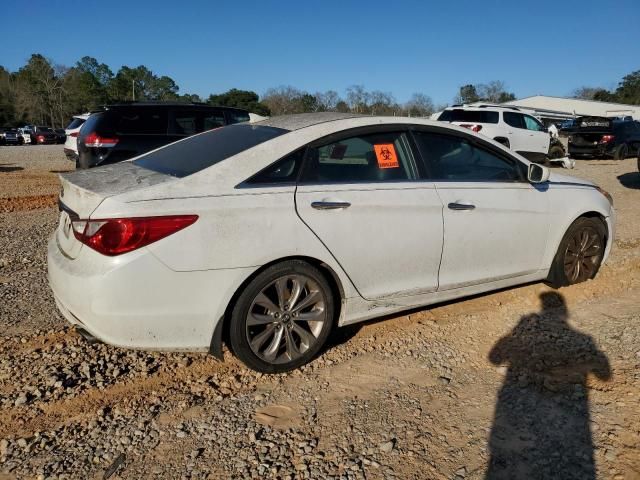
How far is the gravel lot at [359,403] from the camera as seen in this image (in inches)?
94.3

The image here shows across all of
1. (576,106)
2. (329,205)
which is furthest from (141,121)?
(576,106)

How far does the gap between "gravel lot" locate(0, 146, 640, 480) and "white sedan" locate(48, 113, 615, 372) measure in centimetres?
32

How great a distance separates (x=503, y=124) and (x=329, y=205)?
45.6 feet

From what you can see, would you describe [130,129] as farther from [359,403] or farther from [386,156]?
[359,403]

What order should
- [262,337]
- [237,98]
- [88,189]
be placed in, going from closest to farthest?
1. [88,189]
2. [262,337]
3. [237,98]

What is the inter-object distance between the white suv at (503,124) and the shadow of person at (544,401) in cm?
1217

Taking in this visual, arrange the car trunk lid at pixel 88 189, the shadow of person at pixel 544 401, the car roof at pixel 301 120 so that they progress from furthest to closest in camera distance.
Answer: the car roof at pixel 301 120, the car trunk lid at pixel 88 189, the shadow of person at pixel 544 401

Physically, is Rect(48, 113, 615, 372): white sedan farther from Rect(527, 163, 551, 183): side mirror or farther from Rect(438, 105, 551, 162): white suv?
Rect(438, 105, 551, 162): white suv

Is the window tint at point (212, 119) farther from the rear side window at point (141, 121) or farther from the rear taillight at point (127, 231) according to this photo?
the rear taillight at point (127, 231)

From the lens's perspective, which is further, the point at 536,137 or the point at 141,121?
the point at 536,137

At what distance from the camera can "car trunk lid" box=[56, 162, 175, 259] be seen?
9.07 feet

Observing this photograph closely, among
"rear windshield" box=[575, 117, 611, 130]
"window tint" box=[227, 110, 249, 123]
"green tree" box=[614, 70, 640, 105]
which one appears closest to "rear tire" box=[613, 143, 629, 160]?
"rear windshield" box=[575, 117, 611, 130]

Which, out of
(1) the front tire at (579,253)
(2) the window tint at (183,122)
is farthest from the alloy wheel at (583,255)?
(2) the window tint at (183,122)

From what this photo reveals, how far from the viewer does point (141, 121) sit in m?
8.75
